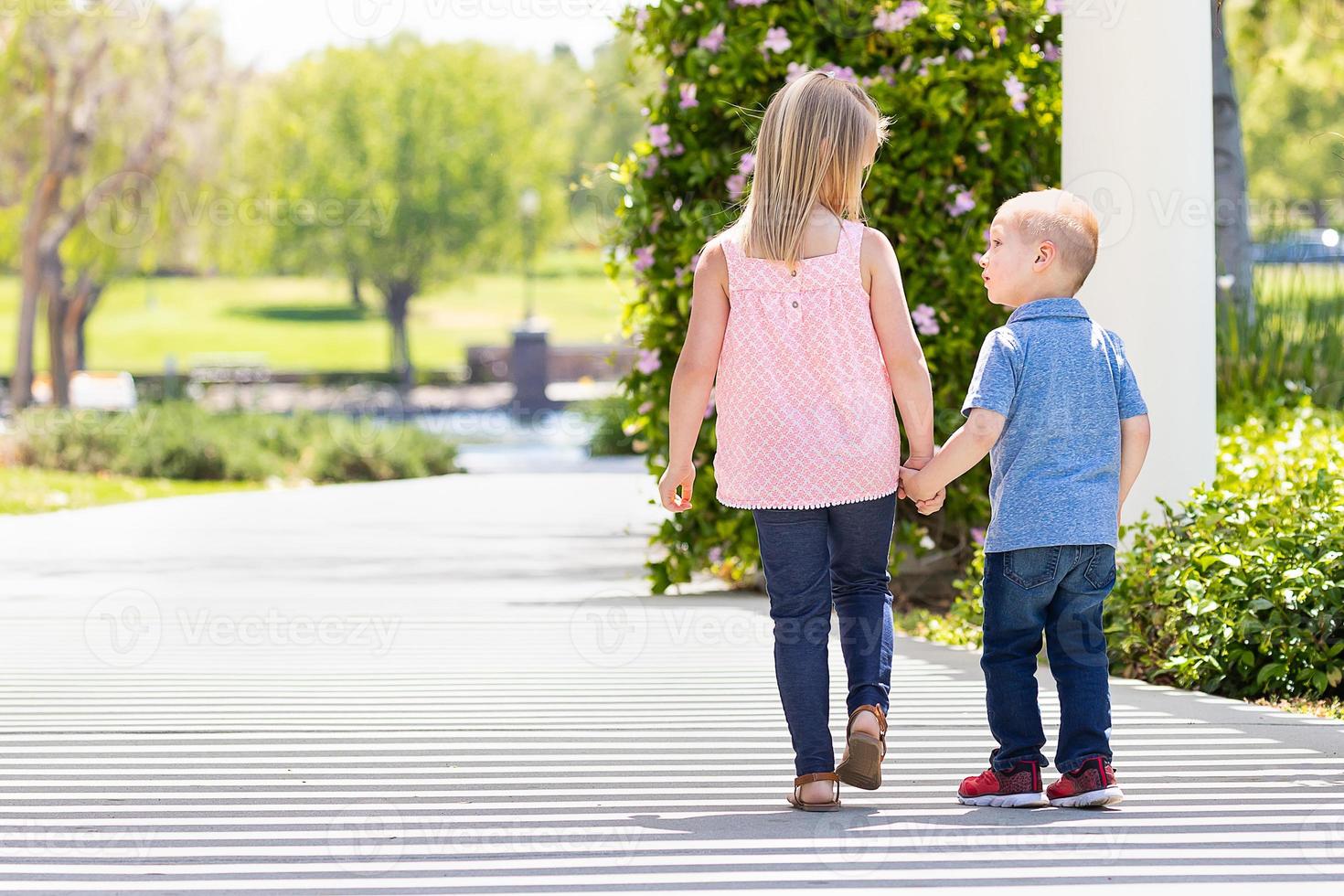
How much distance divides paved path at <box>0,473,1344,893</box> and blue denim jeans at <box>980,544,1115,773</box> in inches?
7.0

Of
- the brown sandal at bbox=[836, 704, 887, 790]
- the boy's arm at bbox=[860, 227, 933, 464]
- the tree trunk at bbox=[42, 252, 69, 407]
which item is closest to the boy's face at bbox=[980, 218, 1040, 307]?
the boy's arm at bbox=[860, 227, 933, 464]

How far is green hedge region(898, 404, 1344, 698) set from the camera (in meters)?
5.34

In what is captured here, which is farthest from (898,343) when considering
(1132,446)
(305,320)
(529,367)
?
(305,320)

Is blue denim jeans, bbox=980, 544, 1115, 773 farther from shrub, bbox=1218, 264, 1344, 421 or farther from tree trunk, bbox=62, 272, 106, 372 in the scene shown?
tree trunk, bbox=62, 272, 106, 372

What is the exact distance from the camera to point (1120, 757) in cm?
452

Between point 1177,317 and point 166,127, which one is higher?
point 166,127

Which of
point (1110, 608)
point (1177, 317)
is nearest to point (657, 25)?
point (1177, 317)

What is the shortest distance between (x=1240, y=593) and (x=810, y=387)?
7.39 ft

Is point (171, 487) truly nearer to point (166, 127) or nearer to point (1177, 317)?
point (166, 127)

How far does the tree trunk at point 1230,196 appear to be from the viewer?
11250 millimetres

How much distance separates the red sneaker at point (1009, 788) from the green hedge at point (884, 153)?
3.81 meters

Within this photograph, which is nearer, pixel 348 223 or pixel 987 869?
pixel 987 869

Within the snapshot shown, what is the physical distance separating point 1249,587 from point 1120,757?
1.24 m

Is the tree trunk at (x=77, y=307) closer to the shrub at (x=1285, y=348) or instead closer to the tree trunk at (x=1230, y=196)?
the tree trunk at (x=1230, y=196)
